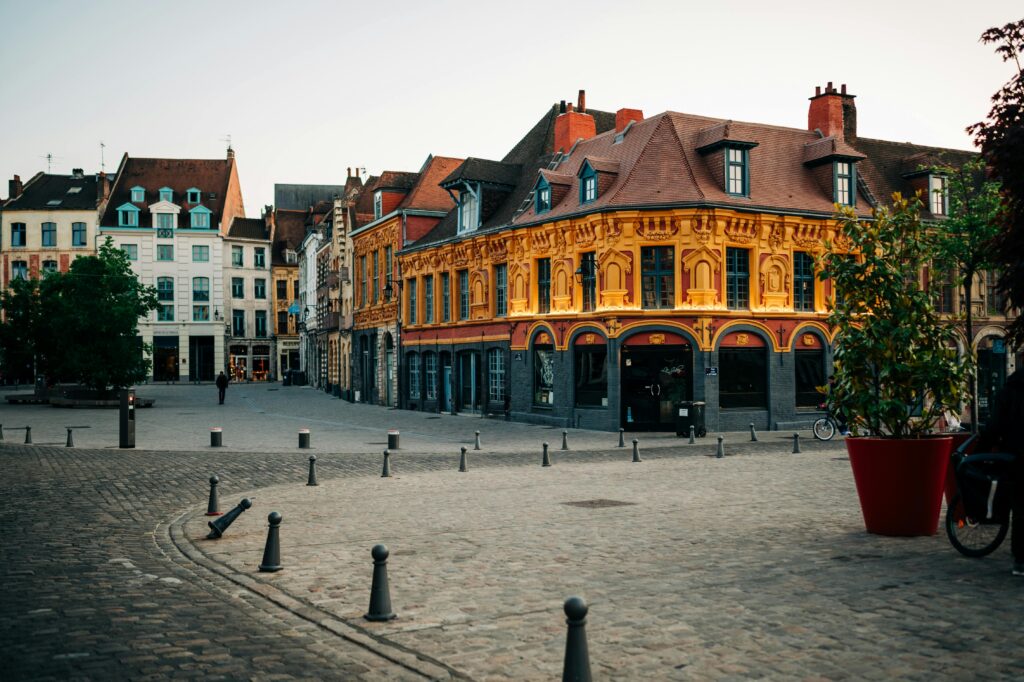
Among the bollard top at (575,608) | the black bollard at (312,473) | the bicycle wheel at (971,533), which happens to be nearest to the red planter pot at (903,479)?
the bicycle wheel at (971,533)

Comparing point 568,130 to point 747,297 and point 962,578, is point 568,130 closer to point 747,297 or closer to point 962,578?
point 747,297

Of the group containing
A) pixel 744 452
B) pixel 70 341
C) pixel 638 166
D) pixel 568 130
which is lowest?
pixel 744 452

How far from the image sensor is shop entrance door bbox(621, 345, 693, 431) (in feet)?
91.9

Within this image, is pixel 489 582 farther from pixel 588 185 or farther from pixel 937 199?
pixel 937 199

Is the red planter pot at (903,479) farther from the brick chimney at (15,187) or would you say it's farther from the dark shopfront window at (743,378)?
the brick chimney at (15,187)

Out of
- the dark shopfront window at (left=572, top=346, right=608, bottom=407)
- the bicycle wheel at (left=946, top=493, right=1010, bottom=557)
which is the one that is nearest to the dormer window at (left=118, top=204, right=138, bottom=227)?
the dark shopfront window at (left=572, top=346, right=608, bottom=407)

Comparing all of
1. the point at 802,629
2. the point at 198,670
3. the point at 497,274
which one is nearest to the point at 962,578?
the point at 802,629

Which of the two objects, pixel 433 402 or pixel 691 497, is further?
pixel 433 402

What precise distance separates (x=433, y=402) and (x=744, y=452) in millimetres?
19410

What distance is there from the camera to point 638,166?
95.7 feet

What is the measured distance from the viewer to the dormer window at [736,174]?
28656 millimetres

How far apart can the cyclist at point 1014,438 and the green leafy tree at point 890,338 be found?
4.67 ft

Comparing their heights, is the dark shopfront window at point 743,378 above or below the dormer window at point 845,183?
below

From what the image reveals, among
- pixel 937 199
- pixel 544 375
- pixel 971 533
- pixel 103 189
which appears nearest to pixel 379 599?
pixel 971 533
